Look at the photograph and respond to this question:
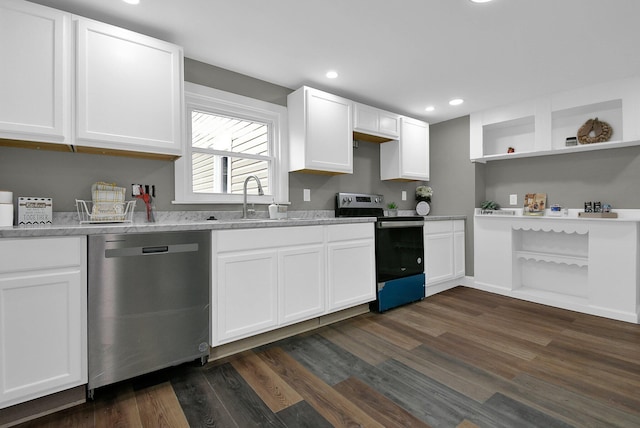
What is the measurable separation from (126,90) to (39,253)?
1.14m

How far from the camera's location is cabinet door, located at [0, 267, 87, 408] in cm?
145

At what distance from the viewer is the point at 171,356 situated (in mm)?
1883

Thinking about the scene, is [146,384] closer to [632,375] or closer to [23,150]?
[23,150]

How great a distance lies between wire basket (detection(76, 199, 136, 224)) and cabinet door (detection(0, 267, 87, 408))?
23.6 inches

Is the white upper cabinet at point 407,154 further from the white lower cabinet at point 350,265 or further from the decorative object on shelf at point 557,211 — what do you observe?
the decorative object on shelf at point 557,211

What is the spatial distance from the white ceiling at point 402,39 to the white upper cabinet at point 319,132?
185 mm

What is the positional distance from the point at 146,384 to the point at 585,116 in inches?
182

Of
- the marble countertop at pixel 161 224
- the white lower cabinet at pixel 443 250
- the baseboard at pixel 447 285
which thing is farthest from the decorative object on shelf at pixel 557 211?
the marble countertop at pixel 161 224

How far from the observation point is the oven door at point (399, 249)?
308cm

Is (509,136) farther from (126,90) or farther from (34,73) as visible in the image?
(34,73)

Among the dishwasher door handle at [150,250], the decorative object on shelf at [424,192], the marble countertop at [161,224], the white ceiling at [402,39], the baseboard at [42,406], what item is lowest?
the baseboard at [42,406]

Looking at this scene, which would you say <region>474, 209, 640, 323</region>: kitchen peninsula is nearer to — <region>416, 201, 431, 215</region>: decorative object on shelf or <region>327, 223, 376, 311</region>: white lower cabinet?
<region>416, 201, 431, 215</region>: decorative object on shelf

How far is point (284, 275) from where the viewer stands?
7.76ft

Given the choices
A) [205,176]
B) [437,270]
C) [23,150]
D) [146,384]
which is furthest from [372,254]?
[23,150]
